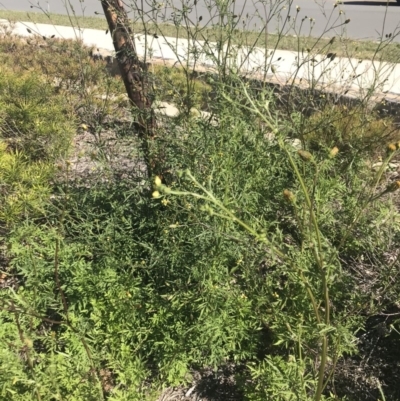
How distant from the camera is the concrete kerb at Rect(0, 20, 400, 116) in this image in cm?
259

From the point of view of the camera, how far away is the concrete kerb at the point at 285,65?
2.59 m

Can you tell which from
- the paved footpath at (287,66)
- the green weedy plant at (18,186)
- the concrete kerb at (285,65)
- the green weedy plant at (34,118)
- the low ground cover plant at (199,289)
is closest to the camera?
the low ground cover plant at (199,289)

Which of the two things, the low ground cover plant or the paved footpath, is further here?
the paved footpath

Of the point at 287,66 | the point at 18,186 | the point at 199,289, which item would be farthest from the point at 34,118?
the point at 287,66

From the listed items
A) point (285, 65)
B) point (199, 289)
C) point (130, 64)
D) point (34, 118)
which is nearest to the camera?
point (199, 289)

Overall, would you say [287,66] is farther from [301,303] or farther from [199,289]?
[199,289]

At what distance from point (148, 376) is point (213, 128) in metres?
1.45

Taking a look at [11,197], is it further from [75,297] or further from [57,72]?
[57,72]

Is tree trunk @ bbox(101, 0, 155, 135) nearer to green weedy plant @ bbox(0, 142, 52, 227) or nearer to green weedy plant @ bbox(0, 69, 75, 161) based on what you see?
green weedy plant @ bbox(0, 142, 52, 227)

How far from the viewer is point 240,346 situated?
2191 mm

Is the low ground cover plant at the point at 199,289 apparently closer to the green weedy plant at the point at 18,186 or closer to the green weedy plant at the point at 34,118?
the green weedy plant at the point at 18,186

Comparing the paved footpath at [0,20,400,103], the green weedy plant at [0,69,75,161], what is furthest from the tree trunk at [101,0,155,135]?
the green weedy plant at [0,69,75,161]

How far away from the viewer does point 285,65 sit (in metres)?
7.81

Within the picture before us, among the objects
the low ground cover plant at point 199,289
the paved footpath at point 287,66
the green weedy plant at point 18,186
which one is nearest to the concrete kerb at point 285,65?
the paved footpath at point 287,66
